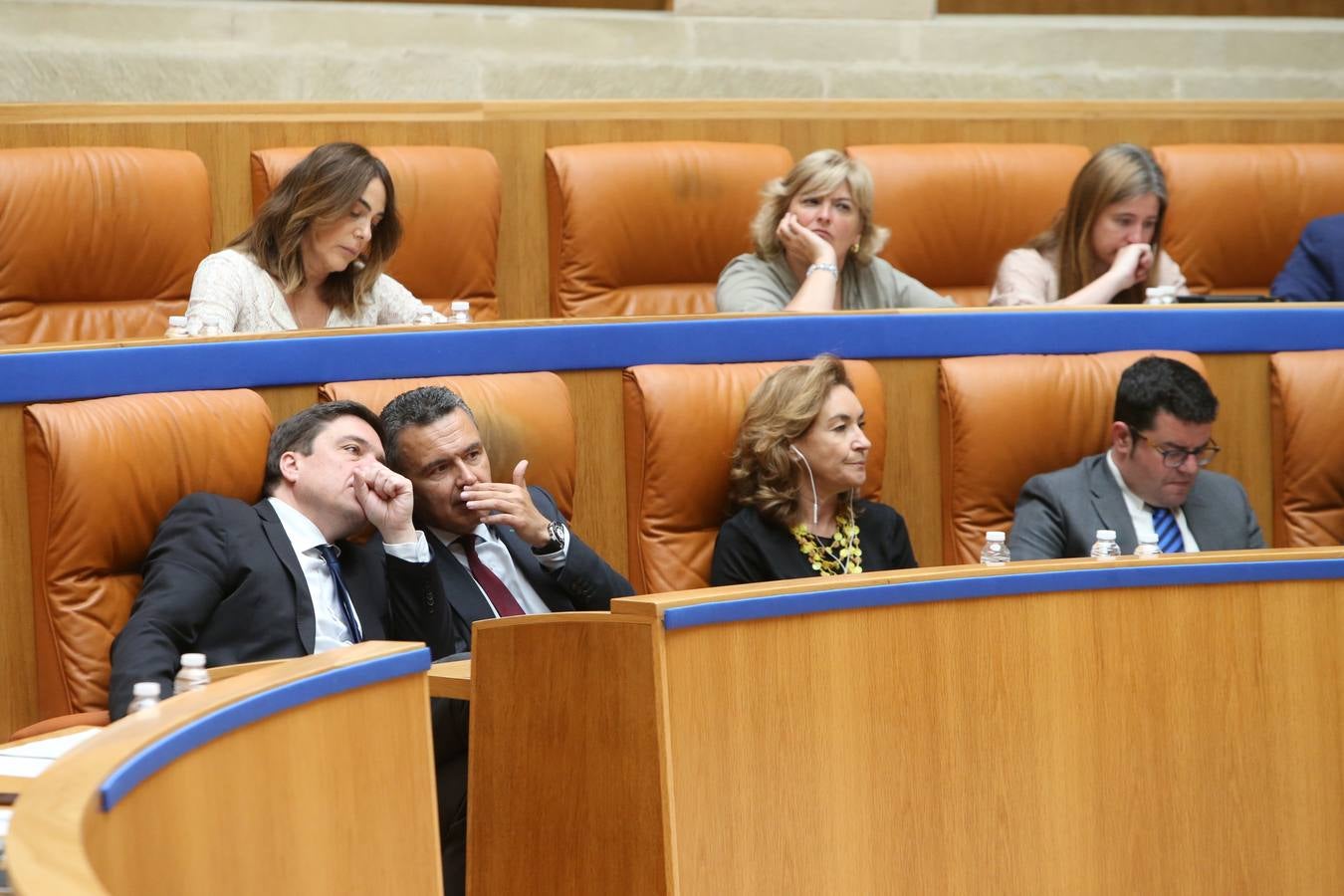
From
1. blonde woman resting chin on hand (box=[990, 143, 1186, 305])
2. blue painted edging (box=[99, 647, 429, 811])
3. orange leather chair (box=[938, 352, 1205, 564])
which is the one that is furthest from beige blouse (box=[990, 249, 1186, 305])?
blue painted edging (box=[99, 647, 429, 811])

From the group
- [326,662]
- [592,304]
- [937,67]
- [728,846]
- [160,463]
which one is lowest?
[728,846]

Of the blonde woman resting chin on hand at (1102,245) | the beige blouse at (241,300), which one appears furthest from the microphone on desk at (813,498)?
the blonde woman resting chin on hand at (1102,245)

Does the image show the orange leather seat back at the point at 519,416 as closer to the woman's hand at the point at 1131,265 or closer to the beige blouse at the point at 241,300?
the beige blouse at the point at 241,300

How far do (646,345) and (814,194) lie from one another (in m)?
0.33

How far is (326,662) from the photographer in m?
0.88

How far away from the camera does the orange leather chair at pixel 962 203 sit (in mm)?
1960

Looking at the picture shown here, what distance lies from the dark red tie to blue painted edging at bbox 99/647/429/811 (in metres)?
0.39

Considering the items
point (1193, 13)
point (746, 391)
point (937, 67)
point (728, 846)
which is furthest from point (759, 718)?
point (1193, 13)

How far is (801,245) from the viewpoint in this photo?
1733 millimetres

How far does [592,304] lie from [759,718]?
909mm

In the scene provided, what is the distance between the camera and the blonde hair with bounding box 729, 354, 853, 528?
1430mm

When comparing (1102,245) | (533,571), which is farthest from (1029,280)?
(533,571)

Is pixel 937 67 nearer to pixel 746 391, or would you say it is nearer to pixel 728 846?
pixel 746 391

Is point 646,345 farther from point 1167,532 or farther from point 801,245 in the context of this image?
point 1167,532
